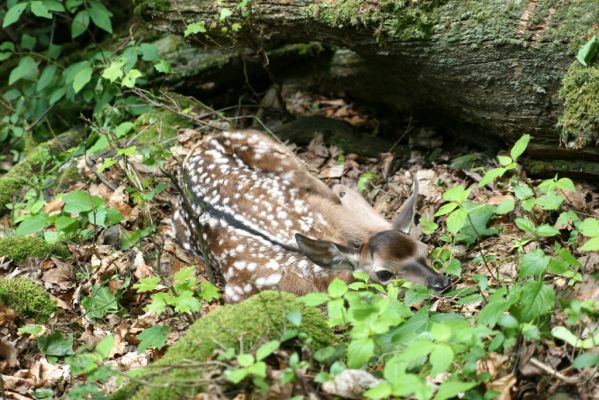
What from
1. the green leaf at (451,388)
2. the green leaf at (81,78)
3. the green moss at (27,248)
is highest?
the green leaf at (451,388)

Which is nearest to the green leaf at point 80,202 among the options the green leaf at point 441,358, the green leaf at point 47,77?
the green leaf at point 441,358

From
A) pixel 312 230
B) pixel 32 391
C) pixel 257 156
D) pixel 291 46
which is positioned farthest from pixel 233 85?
pixel 32 391

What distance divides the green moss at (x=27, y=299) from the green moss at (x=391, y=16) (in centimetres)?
315

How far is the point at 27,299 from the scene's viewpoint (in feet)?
17.1

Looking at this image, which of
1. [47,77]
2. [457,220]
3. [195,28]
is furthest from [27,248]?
[457,220]

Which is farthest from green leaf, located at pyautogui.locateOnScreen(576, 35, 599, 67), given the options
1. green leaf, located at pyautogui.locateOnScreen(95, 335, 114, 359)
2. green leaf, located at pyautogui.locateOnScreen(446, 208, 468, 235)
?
green leaf, located at pyautogui.locateOnScreen(95, 335, 114, 359)

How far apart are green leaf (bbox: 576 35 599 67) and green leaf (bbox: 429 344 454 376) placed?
9.09ft

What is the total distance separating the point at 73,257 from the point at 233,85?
11.8 ft

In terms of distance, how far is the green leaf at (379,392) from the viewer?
2.91 m

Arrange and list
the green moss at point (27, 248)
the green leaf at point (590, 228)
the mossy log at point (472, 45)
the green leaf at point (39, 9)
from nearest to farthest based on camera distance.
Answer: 1. the green leaf at point (590, 228)
2. the mossy log at point (472, 45)
3. the green moss at point (27, 248)
4. the green leaf at point (39, 9)

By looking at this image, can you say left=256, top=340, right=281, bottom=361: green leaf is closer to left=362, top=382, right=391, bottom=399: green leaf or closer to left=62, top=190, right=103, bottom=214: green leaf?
left=362, top=382, right=391, bottom=399: green leaf

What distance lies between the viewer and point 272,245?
5695mm

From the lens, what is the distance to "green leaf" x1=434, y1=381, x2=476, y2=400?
9.87 feet

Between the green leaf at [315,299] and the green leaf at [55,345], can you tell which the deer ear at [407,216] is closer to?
the green leaf at [315,299]
